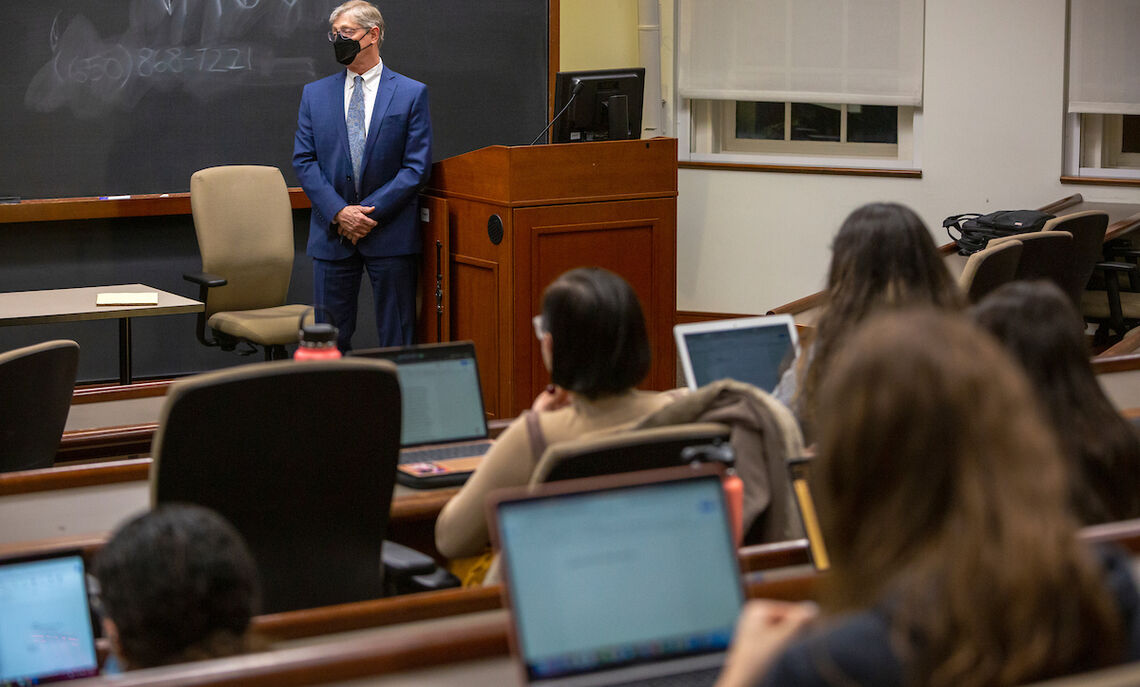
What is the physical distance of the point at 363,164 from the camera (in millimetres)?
5418

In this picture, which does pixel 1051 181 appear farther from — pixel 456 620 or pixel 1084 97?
pixel 456 620

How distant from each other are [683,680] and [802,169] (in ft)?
19.6

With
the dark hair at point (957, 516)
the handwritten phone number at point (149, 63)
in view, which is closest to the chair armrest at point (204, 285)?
the handwritten phone number at point (149, 63)

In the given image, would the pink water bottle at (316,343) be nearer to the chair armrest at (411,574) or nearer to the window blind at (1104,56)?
the chair armrest at (411,574)

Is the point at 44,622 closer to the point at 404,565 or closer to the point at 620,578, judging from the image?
the point at 620,578

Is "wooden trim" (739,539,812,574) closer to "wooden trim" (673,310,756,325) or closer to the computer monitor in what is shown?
the computer monitor

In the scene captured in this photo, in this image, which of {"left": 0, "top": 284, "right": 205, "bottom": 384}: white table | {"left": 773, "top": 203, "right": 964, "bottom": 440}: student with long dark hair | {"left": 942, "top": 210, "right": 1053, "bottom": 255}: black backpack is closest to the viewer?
{"left": 773, "top": 203, "right": 964, "bottom": 440}: student with long dark hair

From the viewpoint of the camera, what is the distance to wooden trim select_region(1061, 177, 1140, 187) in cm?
643

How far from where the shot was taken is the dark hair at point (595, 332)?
230 cm

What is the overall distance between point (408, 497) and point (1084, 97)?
16.2 ft

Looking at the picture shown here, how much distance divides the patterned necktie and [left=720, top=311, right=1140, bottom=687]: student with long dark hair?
4513 millimetres

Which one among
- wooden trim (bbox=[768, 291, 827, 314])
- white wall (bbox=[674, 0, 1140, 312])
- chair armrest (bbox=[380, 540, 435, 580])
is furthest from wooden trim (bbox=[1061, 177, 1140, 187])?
chair armrest (bbox=[380, 540, 435, 580])

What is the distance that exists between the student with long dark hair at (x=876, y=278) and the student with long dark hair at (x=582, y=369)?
0.54 metres

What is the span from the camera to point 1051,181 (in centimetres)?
664
